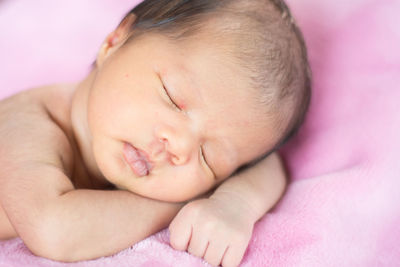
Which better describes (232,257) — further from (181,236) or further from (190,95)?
(190,95)

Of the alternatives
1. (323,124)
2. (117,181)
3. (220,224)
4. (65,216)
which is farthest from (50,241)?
(323,124)

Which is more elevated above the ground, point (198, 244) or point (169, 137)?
point (169, 137)

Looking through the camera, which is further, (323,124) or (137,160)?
(323,124)

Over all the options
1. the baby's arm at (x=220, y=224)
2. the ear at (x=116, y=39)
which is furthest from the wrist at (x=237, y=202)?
the ear at (x=116, y=39)

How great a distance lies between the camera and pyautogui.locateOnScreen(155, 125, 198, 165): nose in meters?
1.07

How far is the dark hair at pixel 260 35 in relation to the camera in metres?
1.13

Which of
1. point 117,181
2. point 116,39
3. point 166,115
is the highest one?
point 116,39

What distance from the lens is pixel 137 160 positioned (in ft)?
3.61

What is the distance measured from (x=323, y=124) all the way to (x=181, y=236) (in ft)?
2.05

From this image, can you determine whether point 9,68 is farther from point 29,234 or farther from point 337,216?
point 337,216

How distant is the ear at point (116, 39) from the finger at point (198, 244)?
1.64 feet

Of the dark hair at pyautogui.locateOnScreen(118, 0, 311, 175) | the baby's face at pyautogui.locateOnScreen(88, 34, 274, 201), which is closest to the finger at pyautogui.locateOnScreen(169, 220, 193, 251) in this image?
the baby's face at pyautogui.locateOnScreen(88, 34, 274, 201)

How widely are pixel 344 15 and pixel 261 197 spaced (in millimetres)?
663

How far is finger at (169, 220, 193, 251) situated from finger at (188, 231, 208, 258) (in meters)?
0.01
